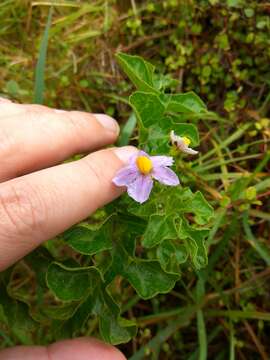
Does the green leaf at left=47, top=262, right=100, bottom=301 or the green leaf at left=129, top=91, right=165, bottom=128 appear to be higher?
the green leaf at left=129, top=91, right=165, bottom=128

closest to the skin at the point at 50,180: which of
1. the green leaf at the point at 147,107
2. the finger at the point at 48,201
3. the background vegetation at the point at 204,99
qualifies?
the finger at the point at 48,201

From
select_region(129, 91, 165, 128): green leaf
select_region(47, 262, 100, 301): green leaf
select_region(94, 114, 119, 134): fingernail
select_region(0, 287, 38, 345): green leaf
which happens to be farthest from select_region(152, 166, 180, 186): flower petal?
select_region(0, 287, 38, 345): green leaf

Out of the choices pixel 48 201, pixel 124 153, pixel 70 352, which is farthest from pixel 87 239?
pixel 70 352

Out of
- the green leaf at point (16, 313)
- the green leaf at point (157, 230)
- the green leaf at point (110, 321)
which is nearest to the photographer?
the green leaf at point (157, 230)

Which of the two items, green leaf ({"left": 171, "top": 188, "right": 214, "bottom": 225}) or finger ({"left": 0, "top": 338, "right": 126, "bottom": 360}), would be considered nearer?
green leaf ({"left": 171, "top": 188, "right": 214, "bottom": 225})

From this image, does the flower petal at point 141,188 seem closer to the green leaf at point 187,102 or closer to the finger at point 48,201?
the finger at point 48,201

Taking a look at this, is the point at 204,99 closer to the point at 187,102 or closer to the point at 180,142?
the point at 187,102

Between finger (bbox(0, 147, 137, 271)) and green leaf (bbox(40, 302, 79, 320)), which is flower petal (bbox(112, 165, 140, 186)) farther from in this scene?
green leaf (bbox(40, 302, 79, 320))
